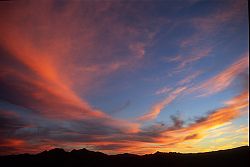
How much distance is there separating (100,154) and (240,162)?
3587 centimetres

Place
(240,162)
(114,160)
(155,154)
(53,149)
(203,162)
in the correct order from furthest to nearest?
(53,149) → (155,154) → (114,160) → (203,162) → (240,162)

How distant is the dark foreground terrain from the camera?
187 ft

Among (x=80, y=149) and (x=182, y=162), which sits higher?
(x=80, y=149)

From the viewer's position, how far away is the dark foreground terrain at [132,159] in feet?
187

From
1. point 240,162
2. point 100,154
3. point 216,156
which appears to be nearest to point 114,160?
point 100,154

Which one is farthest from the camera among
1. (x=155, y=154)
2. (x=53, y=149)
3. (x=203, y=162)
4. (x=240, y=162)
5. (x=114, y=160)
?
(x=53, y=149)

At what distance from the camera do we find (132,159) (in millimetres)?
61625

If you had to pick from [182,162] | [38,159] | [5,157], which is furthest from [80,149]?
[182,162]

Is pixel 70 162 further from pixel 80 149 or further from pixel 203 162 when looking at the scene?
pixel 203 162

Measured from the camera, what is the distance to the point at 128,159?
203 feet

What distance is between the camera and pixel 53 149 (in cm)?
7112

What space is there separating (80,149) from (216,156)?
124ft

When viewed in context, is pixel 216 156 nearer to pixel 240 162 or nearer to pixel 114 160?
pixel 240 162

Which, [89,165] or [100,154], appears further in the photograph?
[100,154]
